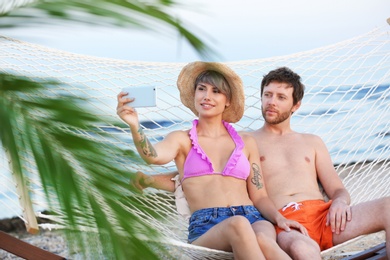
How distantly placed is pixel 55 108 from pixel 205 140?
1.69 metres

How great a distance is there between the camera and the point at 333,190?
8.44 feet

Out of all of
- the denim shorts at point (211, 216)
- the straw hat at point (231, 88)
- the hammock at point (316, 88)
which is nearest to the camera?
the denim shorts at point (211, 216)

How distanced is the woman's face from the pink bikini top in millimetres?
88

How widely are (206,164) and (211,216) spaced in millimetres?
207

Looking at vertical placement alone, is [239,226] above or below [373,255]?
above

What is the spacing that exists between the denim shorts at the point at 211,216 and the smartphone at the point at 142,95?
2.62 ft

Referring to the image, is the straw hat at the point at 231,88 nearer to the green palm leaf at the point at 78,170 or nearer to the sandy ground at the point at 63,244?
the sandy ground at the point at 63,244

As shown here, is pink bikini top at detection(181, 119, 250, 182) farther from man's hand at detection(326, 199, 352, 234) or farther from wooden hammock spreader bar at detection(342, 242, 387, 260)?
wooden hammock spreader bar at detection(342, 242, 387, 260)

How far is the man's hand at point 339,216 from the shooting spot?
2.41m

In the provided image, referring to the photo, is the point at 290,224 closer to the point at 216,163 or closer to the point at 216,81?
the point at 216,163

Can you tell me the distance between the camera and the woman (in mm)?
2295

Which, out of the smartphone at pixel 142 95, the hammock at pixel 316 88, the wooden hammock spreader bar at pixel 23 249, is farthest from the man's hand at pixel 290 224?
the smartphone at pixel 142 95

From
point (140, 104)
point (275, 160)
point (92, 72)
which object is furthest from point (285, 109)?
point (140, 104)

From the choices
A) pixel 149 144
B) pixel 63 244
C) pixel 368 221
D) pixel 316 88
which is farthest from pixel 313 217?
pixel 63 244
